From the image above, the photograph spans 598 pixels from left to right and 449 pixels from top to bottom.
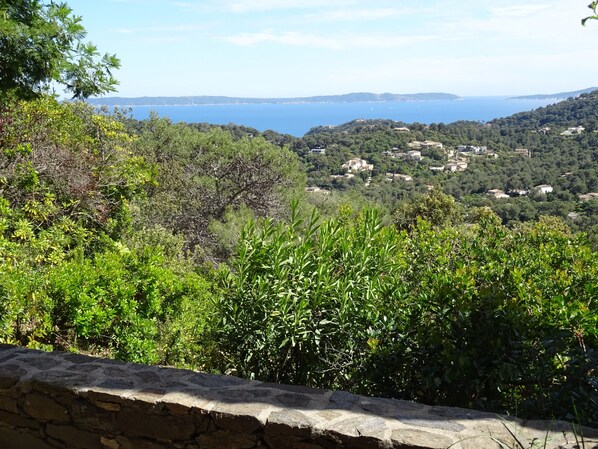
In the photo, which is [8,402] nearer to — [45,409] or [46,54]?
[45,409]

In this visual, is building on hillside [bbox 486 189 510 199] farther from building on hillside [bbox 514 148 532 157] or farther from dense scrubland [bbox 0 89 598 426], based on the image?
dense scrubland [bbox 0 89 598 426]

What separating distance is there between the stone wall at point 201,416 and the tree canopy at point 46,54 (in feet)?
7.27

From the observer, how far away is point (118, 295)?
488 centimetres

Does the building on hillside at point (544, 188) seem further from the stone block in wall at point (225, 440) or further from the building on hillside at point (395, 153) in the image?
the stone block in wall at point (225, 440)

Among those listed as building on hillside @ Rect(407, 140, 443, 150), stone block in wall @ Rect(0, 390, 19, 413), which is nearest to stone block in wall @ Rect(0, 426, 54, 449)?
stone block in wall @ Rect(0, 390, 19, 413)

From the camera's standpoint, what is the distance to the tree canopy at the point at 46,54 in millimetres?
3803

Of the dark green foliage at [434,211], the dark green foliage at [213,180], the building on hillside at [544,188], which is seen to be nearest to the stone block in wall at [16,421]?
the dark green foliage at [213,180]

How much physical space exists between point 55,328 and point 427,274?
3528 millimetres

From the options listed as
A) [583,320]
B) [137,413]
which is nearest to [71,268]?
[137,413]

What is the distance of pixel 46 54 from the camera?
3.93 metres

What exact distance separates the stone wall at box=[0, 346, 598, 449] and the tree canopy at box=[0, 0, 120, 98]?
7.27 feet

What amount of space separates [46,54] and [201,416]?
3.08 m

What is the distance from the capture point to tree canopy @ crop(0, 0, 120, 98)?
380 cm

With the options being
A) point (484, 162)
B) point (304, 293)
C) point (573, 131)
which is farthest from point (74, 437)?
point (484, 162)
